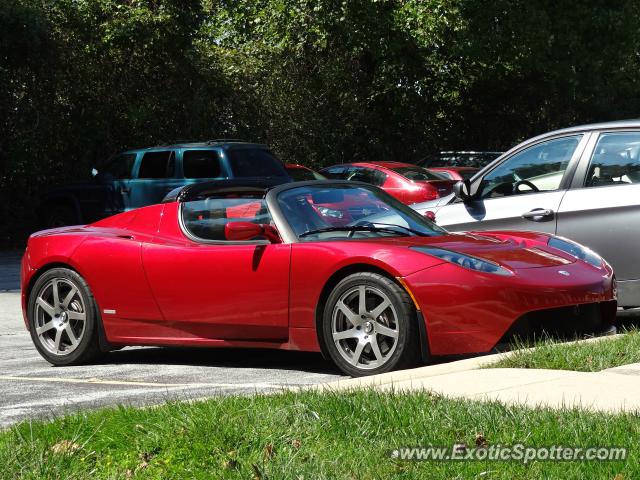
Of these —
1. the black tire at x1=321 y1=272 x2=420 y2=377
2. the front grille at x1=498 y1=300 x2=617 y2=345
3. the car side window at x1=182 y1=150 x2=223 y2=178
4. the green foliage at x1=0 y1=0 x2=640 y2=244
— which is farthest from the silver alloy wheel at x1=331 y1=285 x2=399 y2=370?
the green foliage at x1=0 y1=0 x2=640 y2=244

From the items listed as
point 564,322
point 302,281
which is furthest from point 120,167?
point 564,322

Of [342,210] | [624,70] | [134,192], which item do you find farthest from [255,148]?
[624,70]

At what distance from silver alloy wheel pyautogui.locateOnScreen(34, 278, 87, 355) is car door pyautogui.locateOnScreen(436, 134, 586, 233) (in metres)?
3.26

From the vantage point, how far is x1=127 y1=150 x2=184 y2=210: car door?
72.3 feet

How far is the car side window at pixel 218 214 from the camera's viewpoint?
28.6 feet

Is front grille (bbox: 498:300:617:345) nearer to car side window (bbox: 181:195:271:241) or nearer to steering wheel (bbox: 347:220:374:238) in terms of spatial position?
steering wheel (bbox: 347:220:374:238)

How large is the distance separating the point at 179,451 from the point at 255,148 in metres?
16.5

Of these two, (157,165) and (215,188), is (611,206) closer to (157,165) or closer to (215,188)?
(215,188)

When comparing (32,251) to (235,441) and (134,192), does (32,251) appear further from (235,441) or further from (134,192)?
(134,192)

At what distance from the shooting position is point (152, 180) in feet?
73.1

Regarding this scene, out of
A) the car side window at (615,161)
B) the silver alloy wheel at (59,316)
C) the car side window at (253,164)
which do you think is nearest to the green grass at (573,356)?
the car side window at (615,161)

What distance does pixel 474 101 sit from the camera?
38281 mm

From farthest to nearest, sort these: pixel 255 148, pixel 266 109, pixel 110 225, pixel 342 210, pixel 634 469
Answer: pixel 266 109 < pixel 255 148 < pixel 110 225 < pixel 342 210 < pixel 634 469

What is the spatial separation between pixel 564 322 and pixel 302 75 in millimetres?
25550
